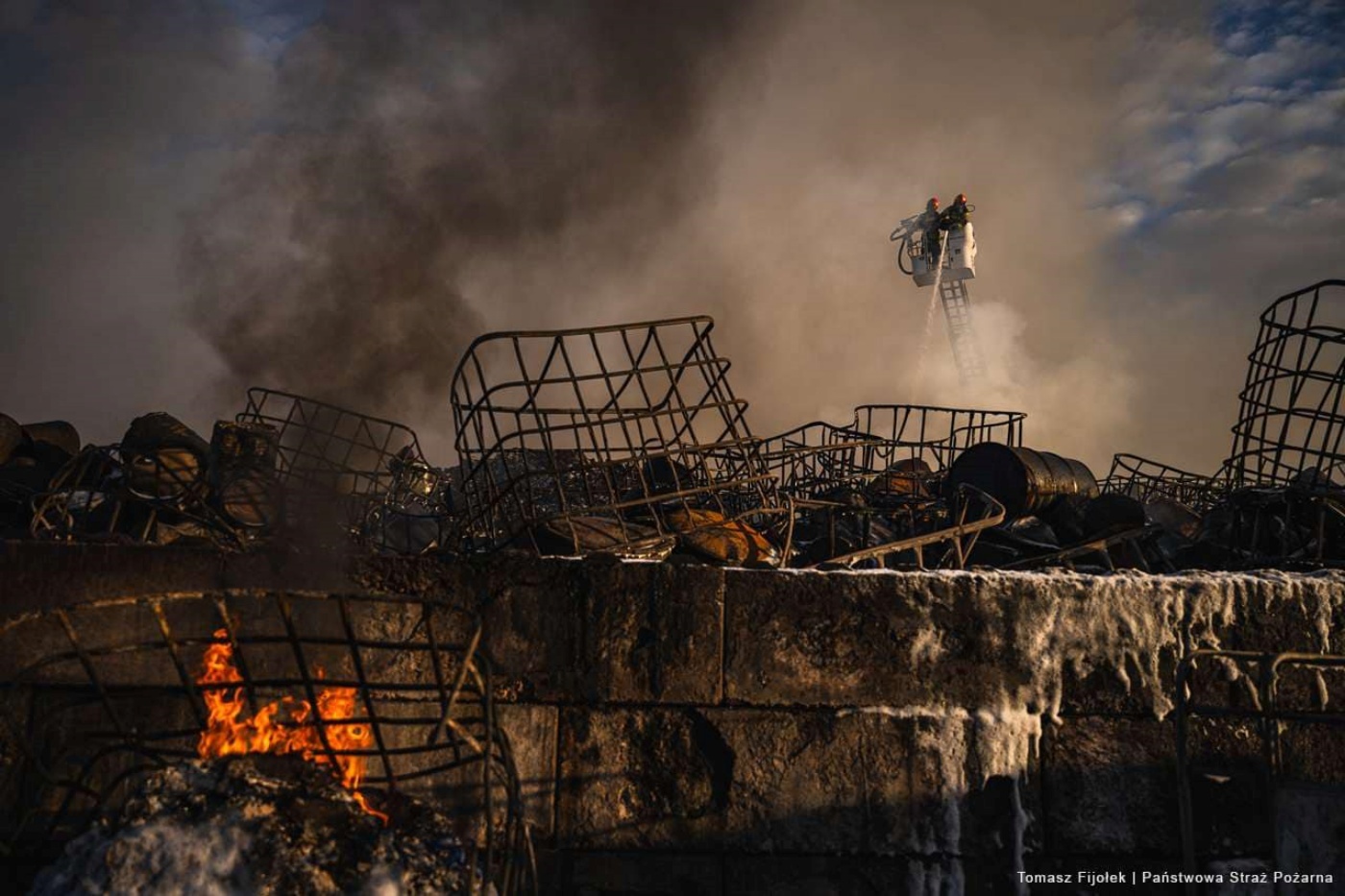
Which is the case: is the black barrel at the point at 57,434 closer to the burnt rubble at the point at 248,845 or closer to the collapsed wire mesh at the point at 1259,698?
the burnt rubble at the point at 248,845

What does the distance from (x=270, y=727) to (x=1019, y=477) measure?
5.71 m

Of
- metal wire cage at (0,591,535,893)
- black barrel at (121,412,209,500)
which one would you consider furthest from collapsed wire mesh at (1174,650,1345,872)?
black barrel at (121,412,209,500)

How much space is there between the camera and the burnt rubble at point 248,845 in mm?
3037

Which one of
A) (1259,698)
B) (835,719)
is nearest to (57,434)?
(835,719)

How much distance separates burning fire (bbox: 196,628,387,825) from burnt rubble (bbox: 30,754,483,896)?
48 centimetres

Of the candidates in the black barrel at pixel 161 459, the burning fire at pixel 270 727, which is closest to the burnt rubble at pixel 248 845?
the burning fire at pixel 270 727

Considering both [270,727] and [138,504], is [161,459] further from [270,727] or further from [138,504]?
[270,727]

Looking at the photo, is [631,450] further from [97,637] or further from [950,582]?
[97,637]

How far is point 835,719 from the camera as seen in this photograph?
447 centimetres

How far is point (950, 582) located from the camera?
4633 mm

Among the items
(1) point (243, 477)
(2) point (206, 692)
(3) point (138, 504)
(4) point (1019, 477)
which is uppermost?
(4) point (1019, 477)

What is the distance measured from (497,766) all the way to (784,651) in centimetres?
145

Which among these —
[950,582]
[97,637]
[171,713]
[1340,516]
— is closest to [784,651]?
[950,582]

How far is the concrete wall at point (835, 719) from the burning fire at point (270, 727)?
415 mm
